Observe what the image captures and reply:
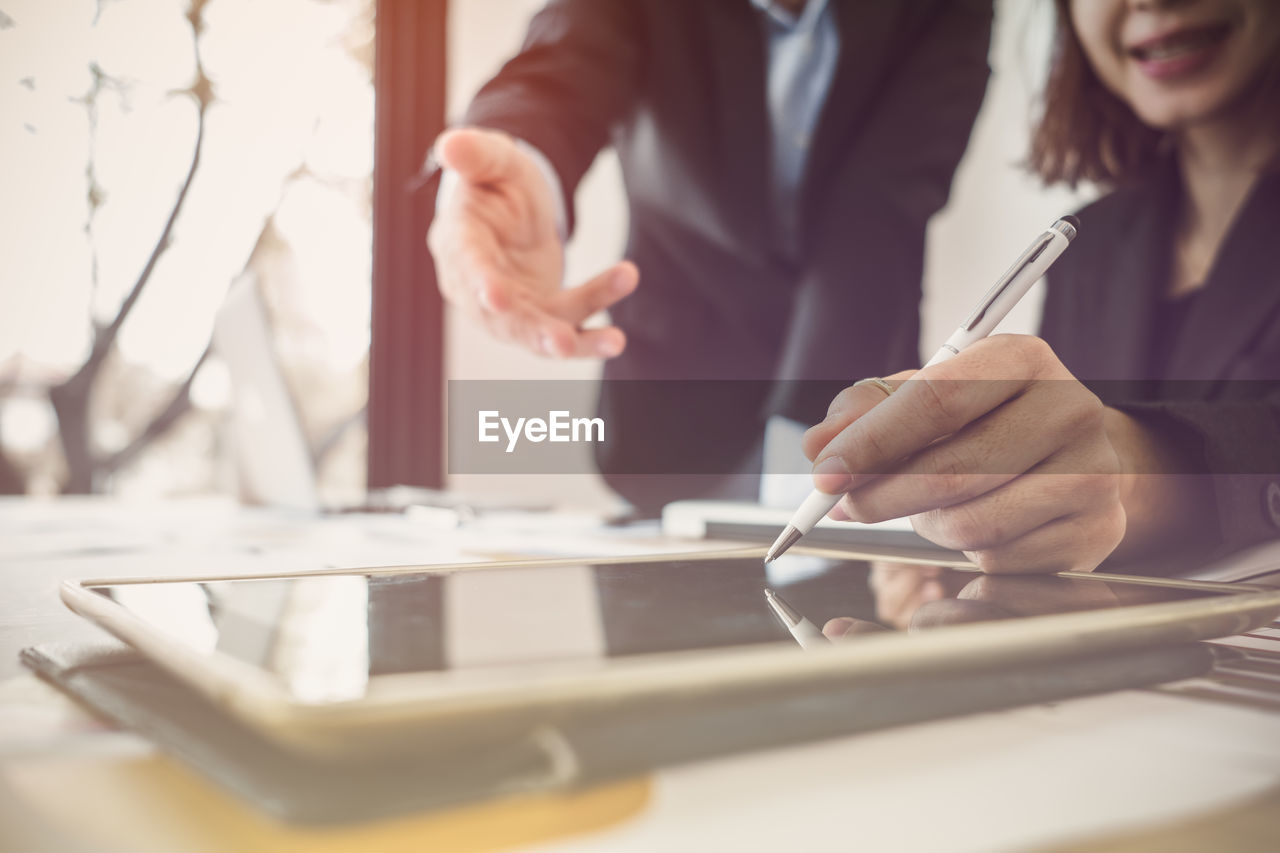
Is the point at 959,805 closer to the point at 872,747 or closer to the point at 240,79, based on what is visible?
the point at 872,747

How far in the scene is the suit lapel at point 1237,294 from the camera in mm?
713

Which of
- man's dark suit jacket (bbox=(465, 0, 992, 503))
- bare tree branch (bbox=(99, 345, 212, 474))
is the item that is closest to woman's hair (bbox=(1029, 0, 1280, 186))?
man's dark suit jacket (bbox=(465, 0, 992, 503))

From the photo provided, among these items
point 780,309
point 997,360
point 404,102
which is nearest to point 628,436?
point 780,309

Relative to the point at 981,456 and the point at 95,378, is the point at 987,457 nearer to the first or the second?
the point at 981,456

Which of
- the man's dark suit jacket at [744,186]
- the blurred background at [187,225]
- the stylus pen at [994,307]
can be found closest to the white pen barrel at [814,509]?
the stylus pen at [994,307]

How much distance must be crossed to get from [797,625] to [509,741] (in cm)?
8

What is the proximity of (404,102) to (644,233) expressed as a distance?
112 cm

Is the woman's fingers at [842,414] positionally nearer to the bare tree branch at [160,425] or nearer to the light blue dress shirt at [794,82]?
the light blue dress shirt at [794,82]

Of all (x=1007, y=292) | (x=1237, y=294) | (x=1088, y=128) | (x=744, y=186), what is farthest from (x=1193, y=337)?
(x=1007, y=292)

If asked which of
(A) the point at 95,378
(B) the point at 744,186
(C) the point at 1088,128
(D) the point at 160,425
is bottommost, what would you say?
(D) the point at 160,425

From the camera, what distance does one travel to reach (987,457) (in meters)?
0.26

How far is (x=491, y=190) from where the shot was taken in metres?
0.67

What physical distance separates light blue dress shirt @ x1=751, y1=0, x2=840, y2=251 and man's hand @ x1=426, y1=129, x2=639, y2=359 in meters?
0.34

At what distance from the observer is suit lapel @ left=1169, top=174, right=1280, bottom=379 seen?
Result: 2.34ft
